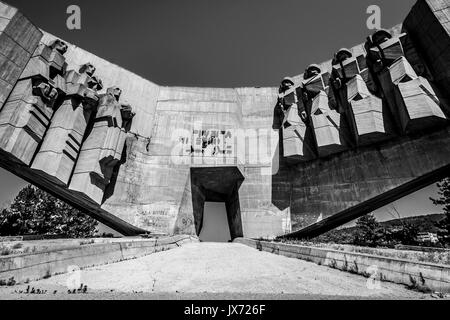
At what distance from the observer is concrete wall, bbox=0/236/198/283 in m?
5.06

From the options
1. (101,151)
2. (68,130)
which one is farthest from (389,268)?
(68,130)

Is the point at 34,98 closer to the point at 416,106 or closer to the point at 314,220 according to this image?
the point at 314,220

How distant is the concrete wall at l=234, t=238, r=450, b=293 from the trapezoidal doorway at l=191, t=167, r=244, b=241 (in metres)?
14.9

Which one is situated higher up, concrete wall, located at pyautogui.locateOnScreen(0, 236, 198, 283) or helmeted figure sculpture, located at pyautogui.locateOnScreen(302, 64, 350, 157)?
helmeted figure sculpture, located at pyautogui.locateOnScreen(302, 64, 350, 157)

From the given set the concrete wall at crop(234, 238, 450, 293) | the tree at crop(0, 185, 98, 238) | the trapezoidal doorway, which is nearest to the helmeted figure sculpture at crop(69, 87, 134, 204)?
the trapezoidal doorway

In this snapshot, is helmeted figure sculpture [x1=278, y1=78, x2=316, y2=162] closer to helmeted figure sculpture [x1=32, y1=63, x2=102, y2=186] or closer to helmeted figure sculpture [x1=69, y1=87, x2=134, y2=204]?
helmeted figure sculpture [x1=69, y1=87, x2=134, y2=204]

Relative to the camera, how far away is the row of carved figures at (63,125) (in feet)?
53.4

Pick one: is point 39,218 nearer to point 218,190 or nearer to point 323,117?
point 218,190

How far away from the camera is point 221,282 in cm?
553

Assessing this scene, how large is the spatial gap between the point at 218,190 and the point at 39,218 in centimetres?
2464

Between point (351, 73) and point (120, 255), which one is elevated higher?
point (351, 73)

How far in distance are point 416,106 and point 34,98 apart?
24882 mm

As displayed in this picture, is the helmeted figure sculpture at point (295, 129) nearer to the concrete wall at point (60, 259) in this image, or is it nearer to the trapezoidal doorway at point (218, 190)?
the trapezoidal doorway at point (218, 190)

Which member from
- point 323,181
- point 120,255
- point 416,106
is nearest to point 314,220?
point 323,181
